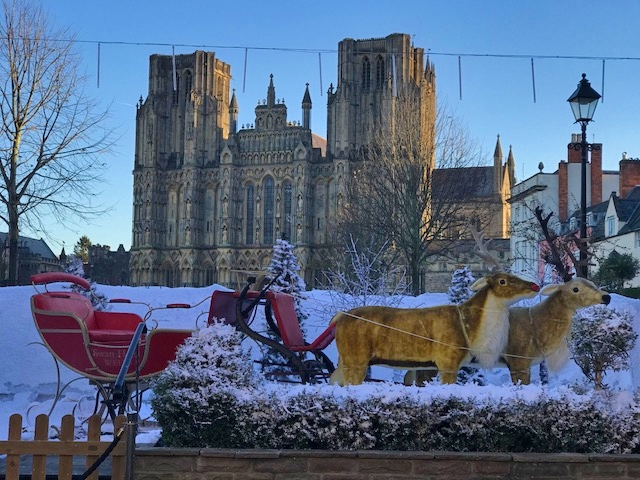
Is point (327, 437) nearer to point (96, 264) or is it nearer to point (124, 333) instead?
point (124, 333)

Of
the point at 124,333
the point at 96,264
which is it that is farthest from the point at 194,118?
the point at 124,333

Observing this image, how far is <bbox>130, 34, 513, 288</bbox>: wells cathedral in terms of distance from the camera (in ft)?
253

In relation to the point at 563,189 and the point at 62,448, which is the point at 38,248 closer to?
the point at 563,189

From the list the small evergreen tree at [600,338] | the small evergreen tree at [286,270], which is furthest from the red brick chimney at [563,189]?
the small evergreen tree at [600,338]

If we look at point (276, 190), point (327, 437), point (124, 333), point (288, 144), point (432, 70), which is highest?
point (432, 70)

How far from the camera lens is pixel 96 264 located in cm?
9556

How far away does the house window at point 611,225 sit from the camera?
117 feet

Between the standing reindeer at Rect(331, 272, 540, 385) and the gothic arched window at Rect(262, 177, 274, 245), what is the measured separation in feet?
241

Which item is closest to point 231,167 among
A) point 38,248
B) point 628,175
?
point 38,248

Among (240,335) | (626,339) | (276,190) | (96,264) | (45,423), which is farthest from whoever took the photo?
(96,264)

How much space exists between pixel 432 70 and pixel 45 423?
232 feet

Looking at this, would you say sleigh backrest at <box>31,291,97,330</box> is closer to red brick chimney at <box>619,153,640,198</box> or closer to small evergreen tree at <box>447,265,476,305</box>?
small evergreen tree at <box>447,265,476,305</box>

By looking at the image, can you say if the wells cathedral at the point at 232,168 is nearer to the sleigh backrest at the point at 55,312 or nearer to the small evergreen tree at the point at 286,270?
the small evergreen tree at the point at 286,270

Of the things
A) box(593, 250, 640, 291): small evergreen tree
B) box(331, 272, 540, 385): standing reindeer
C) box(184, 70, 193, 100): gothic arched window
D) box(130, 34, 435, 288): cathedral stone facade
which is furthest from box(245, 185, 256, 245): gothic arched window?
box(331, 272, 540, 385): standing reindeer
